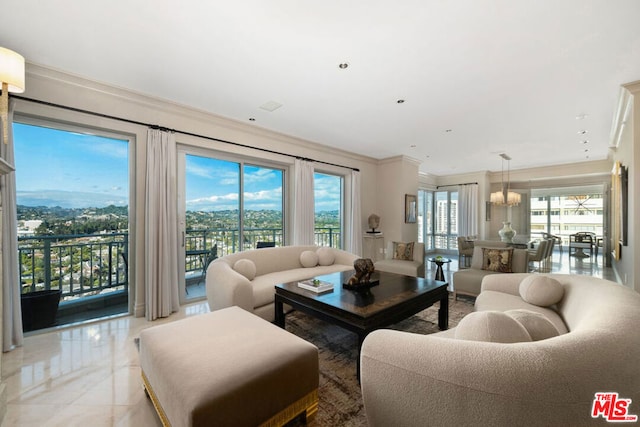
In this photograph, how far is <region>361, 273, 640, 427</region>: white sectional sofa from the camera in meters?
0.77

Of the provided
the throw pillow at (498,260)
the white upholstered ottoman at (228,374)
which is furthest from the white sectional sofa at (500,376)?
the throw pillow at (498,260)

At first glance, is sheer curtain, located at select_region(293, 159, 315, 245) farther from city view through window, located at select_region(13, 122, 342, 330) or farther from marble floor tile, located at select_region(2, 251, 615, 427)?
marble floor tile, located at select_region(2, 251, 615, 427)

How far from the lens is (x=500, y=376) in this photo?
0.80 meters

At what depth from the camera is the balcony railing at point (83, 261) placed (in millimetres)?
2855

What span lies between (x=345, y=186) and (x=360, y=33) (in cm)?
400

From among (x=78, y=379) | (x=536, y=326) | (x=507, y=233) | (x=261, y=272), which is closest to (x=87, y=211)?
(x=78, y=379)

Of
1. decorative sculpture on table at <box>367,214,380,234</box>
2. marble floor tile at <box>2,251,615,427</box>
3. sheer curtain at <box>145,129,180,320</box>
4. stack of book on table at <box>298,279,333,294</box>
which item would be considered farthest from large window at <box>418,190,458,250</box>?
marble floor tile at <box>2,251,615,427</box>

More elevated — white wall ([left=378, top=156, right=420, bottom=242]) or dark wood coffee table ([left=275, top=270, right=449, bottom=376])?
white wall ([left=378, top=156, right=420, bottom=242])

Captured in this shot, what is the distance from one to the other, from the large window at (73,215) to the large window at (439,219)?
26.0 ft

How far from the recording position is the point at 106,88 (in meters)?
2.85

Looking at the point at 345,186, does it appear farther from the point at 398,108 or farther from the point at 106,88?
the point at 106,88

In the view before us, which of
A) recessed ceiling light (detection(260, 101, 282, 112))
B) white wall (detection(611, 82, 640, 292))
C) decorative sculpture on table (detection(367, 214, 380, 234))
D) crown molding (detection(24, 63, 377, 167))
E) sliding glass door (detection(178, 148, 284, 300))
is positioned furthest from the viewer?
decorative sculpture on table (detection(367, 214, 380, 234))

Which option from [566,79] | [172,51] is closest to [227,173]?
[172,51]

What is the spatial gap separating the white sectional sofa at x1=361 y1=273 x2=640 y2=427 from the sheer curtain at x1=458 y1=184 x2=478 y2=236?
7753 millimetres
